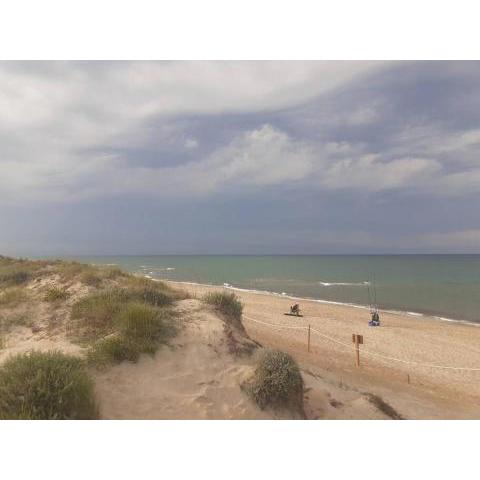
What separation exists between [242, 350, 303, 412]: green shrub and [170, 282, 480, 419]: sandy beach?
124 inches

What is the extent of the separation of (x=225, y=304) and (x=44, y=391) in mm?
5680

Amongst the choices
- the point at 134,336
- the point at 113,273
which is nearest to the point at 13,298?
the point at 113,273

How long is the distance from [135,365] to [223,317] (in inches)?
119

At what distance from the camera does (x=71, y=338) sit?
842 centimetres

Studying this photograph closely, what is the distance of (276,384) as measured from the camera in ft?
23.0

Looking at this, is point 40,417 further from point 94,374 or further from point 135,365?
point 135,365

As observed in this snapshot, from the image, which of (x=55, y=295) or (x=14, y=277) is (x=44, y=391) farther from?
(x=14, y=277)

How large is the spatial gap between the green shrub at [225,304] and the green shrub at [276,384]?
115 inches

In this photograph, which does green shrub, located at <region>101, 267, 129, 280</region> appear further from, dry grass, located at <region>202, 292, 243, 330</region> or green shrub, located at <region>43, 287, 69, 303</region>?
dry grass, located at <region>202, 292, 243, 330</region>

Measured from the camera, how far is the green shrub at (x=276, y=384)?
22.8 ft

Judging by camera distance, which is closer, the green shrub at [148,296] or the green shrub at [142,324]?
the green shrub at [142,324]

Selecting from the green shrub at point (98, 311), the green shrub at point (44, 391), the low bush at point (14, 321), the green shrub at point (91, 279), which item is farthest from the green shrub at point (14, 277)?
the green shrub at point (44, 391)

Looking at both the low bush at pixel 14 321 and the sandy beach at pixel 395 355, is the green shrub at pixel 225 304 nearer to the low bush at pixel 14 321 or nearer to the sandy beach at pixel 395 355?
the sandy beach at pixel 395 355

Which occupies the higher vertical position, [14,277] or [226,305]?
[14,277]
